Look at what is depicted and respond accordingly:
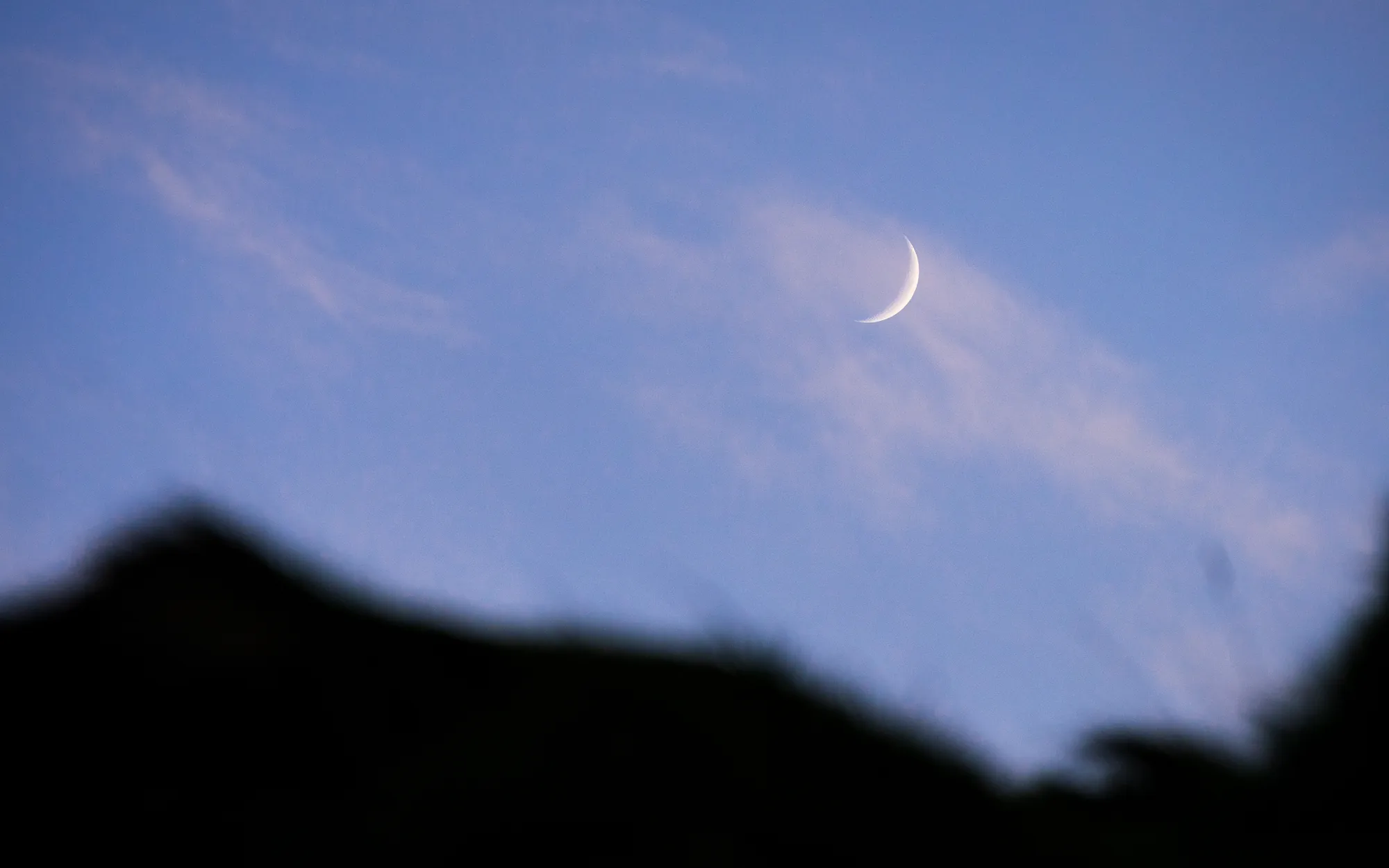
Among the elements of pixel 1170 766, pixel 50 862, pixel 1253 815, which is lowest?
pixel 50 862

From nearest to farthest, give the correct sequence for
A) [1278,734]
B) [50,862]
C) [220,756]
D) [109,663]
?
[50,862] < [220,756] < [109,663] < [1278,734]

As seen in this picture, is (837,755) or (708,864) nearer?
(708,864)

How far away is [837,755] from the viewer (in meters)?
3.46

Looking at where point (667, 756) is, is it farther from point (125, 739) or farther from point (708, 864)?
point (125, 739)

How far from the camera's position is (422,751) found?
3.39 meters

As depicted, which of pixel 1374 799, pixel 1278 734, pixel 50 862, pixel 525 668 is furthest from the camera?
pixel 1278 734

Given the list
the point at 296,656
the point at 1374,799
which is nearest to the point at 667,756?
the point at 296,656

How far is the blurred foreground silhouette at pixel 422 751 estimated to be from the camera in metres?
3.03

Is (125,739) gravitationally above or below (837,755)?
below

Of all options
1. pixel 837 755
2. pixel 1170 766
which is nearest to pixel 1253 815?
pixel 1170 766

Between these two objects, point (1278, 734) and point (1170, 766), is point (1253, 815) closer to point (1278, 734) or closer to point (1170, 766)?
point (1278, 734)

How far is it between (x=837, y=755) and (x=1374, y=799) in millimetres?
3069

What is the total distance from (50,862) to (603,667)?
1.91 metres

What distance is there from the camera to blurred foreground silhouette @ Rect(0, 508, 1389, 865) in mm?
3031
